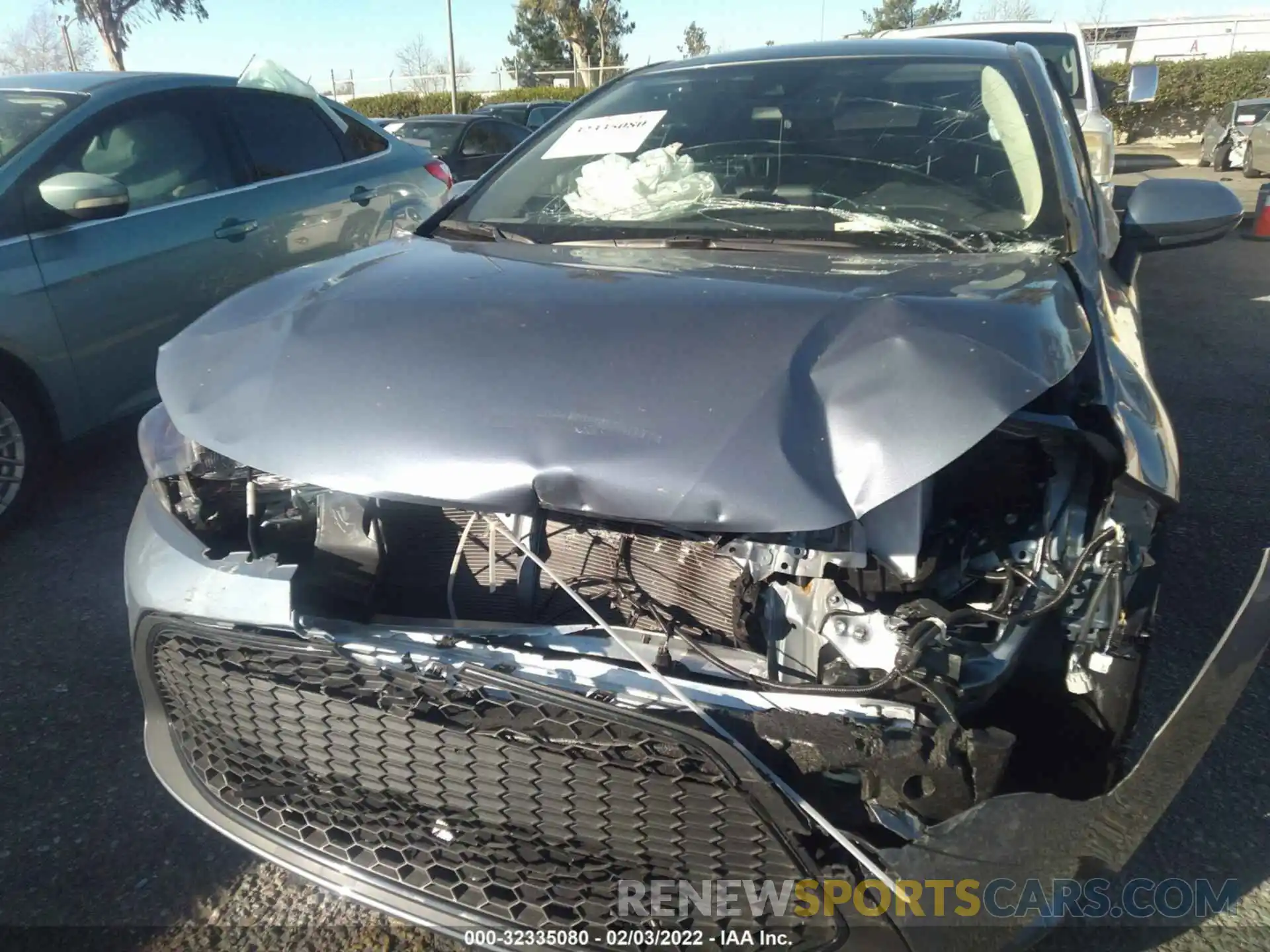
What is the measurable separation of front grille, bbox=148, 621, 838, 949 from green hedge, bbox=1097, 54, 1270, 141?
23.9 meters

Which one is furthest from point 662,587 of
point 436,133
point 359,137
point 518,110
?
point 518,110

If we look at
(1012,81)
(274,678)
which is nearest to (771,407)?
(274,678)

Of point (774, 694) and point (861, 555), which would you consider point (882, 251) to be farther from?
point (774, 694)

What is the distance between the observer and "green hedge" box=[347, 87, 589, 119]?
3141cm

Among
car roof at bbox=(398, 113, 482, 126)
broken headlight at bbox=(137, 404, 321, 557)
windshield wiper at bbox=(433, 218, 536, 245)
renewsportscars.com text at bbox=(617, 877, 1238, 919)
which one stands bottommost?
renewsportscars.com text at bbox=(617, 877, 1238, 919)

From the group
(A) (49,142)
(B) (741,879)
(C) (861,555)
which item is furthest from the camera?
(A) (49,142)

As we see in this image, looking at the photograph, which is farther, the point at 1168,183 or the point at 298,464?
the point at 1168,183

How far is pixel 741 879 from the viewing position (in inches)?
57.4

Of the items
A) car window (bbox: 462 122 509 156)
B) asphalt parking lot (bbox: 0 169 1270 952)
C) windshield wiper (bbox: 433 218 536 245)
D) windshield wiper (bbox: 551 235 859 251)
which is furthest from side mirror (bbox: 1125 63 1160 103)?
windshield wiper (bbox: 433 218 536 245)

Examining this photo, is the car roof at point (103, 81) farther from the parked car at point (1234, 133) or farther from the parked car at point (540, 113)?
the parked car at point (1234, 133)

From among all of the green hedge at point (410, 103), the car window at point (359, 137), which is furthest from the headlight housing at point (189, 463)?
the green hedge at point (410, 103)

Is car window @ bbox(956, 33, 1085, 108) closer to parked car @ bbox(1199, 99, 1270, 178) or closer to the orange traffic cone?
the orange traffic cone

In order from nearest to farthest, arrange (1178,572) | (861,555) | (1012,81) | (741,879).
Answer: (741,879) → (861,555) → (1012,81) → (1178,572)

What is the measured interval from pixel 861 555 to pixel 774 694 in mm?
274
